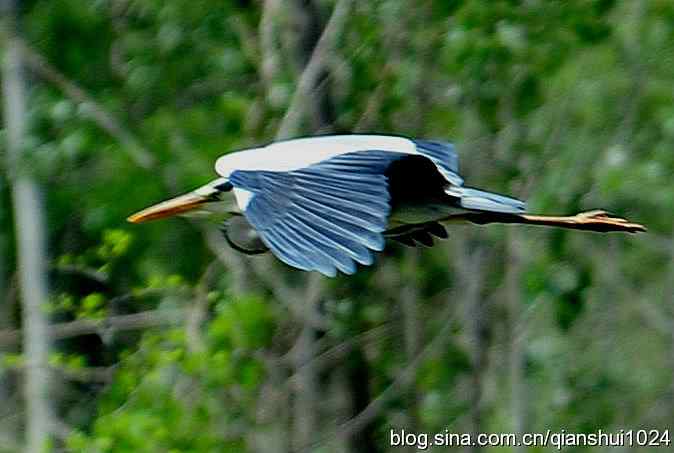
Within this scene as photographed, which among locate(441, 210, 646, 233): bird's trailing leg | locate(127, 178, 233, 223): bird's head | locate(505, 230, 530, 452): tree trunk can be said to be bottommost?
locate(505, 230, 530, 452): tree trunk

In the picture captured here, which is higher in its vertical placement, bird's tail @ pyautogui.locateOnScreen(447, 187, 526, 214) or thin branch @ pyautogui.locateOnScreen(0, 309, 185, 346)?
bird's tail @ pyautogui.locateOnScreen(447, 187, 526, 214)

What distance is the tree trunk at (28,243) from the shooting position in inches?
251

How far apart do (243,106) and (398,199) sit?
1705 millimetres

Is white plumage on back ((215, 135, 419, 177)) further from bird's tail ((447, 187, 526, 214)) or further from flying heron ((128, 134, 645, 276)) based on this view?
bird's tail ((447, 187, 526, 214))

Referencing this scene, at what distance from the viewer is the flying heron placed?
13.0ft

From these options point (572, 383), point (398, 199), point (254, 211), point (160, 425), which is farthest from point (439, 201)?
point (572, 383)

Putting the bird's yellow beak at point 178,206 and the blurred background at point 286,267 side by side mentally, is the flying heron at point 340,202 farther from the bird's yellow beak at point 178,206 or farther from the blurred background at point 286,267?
the blurred background at point 286,267

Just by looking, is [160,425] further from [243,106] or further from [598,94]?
[598,94]

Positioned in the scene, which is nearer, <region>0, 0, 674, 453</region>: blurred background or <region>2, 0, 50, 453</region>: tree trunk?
<region>0, 0, 674, 453</region>: blurred background

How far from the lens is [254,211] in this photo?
4.14 meters

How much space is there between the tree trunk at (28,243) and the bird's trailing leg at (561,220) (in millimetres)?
2118

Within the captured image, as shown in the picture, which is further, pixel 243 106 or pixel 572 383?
pixel 572 383

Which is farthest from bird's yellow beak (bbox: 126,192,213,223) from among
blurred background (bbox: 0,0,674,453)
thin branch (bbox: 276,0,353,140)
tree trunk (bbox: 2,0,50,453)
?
tree trunk (bbox: 2,0,50,453)

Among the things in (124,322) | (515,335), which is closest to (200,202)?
(124,322)
